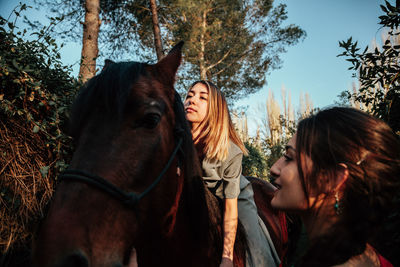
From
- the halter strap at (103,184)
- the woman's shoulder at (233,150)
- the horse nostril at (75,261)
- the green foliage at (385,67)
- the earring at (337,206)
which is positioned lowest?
the horse nostril at (75,261)

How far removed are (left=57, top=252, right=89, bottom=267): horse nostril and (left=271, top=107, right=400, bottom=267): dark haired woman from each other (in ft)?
3.20

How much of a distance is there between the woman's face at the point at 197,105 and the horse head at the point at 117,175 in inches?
29.7

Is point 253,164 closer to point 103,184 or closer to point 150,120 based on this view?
point 150,120

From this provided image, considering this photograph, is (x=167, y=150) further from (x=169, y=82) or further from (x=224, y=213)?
(x=224, y=213)

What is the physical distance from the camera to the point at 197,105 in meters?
2.28

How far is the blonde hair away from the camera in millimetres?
2016

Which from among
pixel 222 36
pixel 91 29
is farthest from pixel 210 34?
pixel 91 29

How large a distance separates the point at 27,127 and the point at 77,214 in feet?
5.58

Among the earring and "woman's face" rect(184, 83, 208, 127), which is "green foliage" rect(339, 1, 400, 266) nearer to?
the earring

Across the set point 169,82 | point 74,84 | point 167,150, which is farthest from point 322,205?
point 74,84

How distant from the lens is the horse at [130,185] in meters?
0.89

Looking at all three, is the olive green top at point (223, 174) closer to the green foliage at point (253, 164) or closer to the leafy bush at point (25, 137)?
the leafy bush at point (25, 137)

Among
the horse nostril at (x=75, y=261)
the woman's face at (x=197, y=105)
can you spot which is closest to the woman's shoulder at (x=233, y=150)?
the woman's face at (x=197, y=105)

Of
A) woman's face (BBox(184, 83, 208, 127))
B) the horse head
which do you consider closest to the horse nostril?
the horse head
